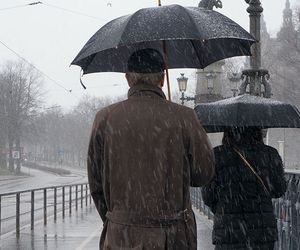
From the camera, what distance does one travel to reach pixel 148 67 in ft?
12.0

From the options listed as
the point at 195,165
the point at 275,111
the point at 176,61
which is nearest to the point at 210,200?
the point at 275,111

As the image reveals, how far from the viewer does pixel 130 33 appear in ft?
14.4

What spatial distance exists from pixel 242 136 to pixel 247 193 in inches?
18.0

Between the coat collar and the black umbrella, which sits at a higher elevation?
the black umbrella

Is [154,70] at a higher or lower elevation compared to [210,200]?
higher

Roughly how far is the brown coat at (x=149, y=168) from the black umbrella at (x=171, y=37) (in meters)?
0.90

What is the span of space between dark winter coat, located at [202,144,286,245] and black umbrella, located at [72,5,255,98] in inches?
33.9

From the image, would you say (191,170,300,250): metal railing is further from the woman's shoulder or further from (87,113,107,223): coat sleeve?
(87,113,107,223): coat sleeve

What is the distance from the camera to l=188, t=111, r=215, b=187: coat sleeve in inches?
139

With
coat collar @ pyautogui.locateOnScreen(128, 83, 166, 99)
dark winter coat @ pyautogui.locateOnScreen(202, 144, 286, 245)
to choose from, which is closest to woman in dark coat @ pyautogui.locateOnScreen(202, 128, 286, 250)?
dark winter coat @ pyautogui.locateOnScreen(202, 144, 286, 245)

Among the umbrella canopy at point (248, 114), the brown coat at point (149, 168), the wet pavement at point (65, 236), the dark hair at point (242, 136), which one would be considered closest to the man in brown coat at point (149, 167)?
the brown coat at point (149, 168)

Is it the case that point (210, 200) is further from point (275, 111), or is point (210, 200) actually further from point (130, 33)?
point (130, 33)

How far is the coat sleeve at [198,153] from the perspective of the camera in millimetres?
3533

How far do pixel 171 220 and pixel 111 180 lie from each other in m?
0.37
